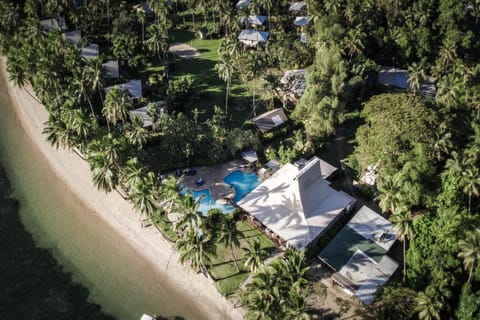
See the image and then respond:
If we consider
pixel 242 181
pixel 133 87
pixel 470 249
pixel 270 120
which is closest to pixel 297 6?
pixel 270 120

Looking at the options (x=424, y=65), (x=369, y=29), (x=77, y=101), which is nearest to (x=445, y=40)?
(x=424, y=65)

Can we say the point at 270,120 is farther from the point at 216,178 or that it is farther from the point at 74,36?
the point at 74,36

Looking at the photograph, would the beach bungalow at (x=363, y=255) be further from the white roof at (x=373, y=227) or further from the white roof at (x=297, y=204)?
the white roof at (x=297, y=204)

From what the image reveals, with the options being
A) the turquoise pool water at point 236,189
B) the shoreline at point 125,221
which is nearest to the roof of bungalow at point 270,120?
the turquoise pool water at point 236,189

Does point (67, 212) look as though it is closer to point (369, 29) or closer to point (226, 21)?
point (226, 21)

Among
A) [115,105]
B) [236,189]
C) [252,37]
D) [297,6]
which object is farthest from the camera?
[297,6]

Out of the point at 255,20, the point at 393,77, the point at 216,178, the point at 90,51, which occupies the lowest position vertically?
the point at 216,178
